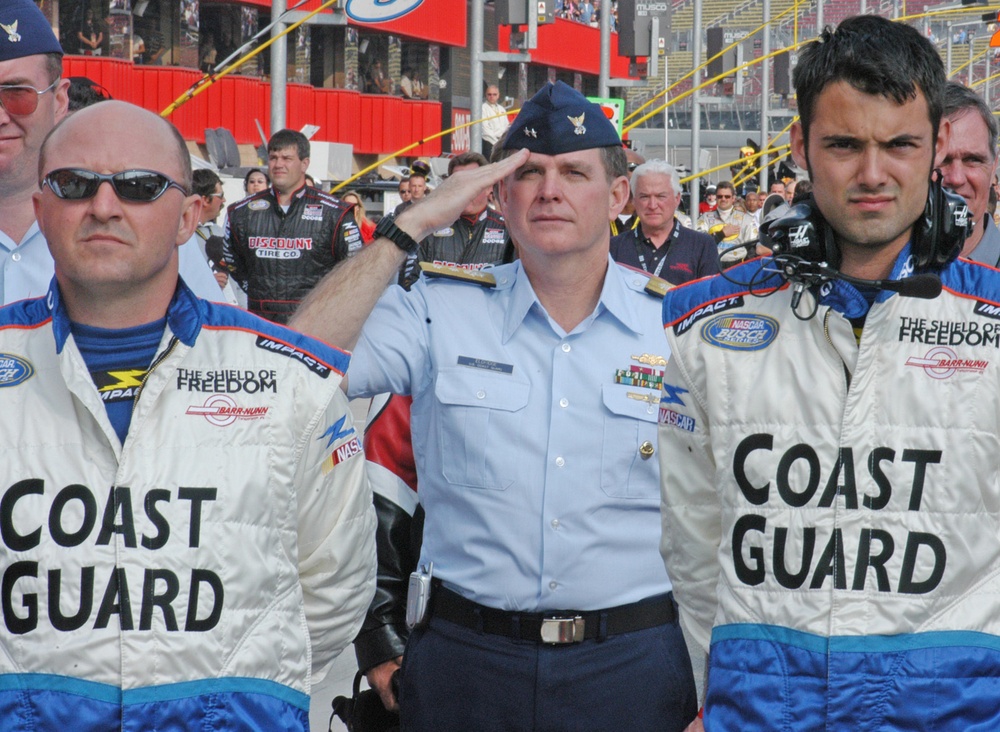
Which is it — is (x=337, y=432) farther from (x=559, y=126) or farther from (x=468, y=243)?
(x=468, y=243)

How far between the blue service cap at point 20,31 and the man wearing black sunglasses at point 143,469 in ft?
3.47

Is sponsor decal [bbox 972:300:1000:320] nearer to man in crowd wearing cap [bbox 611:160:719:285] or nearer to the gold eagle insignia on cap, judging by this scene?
the gold eagle insignia on cap

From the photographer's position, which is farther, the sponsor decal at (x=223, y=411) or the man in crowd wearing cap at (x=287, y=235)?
the man in crowd wearing cap at (x=287, y=235)

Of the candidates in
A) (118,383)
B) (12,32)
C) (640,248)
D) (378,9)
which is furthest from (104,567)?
(378,9)

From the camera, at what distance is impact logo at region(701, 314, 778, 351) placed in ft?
9.17

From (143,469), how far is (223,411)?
19cm

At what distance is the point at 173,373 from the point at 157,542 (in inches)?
12.4

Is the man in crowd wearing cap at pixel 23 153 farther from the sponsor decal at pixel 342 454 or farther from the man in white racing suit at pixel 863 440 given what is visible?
the man in white racing suit at pixel 863 440

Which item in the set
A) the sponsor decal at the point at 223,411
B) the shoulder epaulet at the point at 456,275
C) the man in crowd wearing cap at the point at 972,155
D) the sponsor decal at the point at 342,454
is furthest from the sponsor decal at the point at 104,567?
the man in crowd wearing cap at the point at 972,155

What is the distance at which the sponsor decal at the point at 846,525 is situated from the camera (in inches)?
104

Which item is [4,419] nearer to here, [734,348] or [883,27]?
[734,348]

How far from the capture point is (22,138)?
3666mm

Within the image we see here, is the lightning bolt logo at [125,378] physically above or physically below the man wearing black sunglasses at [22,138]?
below

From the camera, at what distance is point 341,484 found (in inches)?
116
